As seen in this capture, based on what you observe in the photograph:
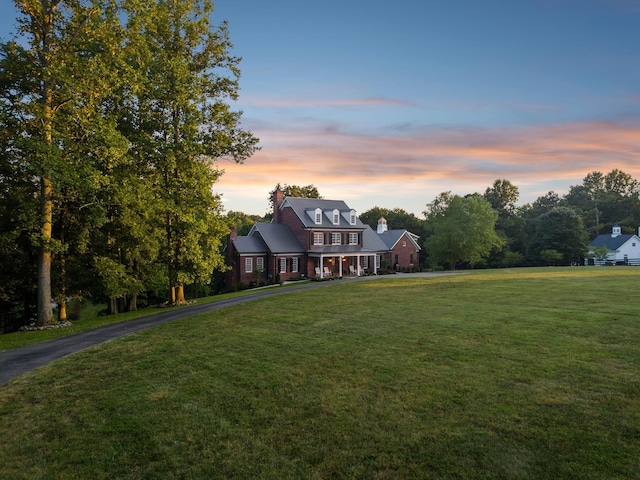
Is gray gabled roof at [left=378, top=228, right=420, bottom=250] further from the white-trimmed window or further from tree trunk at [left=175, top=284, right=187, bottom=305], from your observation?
tree trunk at [left=175, top=284, right=187, bottom=305]

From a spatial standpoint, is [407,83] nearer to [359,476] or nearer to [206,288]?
[359,476]

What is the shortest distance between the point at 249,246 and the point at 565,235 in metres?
54.0

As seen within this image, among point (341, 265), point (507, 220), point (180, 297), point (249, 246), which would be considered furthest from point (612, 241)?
point (180, 297)

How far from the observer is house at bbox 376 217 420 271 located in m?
57.2

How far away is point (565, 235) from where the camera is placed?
6481 centimetres

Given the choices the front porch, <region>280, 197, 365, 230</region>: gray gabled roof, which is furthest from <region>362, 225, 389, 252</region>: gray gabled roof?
<region>280, 197, 365, 230</region>: gray gabled roof

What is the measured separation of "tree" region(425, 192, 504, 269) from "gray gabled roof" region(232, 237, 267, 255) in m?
28.2

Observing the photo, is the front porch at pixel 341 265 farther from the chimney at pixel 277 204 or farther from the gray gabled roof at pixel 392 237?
the chimney at pixel 277 204

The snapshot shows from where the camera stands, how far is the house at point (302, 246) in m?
44.7

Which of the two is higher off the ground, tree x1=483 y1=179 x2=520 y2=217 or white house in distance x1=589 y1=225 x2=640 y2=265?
tree x1=483 y1=179 x2=520 y2=217

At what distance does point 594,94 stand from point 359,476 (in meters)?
28.5

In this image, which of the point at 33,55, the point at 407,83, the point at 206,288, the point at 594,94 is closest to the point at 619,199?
the point at 594,94

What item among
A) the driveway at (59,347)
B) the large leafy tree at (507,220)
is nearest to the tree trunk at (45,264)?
the driveway at (59,347)

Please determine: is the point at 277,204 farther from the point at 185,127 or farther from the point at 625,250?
the point at 625,250
